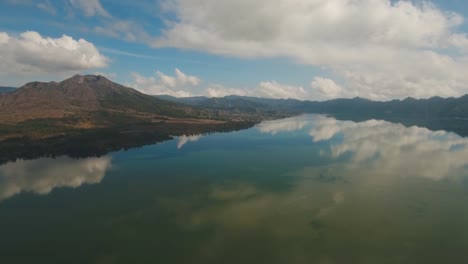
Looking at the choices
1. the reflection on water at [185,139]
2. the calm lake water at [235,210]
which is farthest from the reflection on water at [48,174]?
the reflection on water at [185,139]

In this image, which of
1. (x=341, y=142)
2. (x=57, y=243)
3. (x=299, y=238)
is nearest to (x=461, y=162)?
(x=341, y=142)

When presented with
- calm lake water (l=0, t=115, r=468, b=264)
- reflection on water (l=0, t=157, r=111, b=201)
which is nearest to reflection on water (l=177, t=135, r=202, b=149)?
calm lake water (l=0, t=115, r=468, b=264)

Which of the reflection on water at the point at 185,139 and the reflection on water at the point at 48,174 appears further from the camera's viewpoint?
the reflection on water at the point at 185,139

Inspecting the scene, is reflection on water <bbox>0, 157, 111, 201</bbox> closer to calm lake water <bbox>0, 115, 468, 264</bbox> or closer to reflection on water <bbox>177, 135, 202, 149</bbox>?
calm lake water <bbox>0, 115, 468, 264</bbox>

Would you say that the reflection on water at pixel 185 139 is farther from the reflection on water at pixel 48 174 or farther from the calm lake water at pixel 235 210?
the reflection on water at pixel 48 174

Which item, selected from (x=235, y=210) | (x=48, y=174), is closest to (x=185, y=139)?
(x=48, y=174)

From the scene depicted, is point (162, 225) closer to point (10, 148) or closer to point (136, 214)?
point (136, 214)
